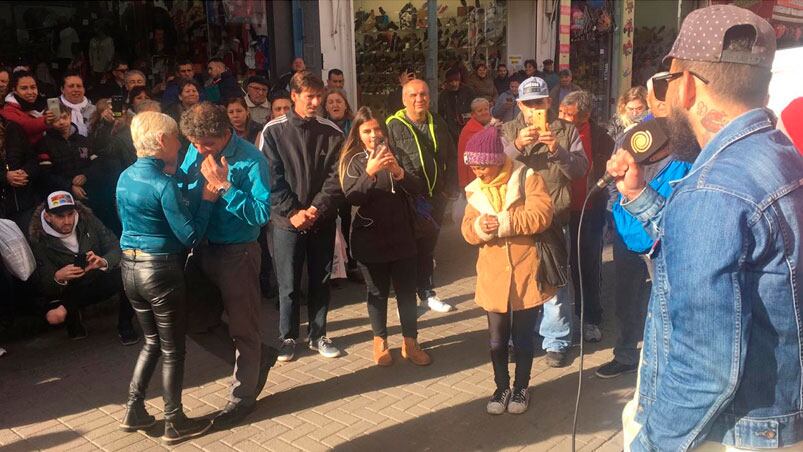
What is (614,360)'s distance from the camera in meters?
4.89

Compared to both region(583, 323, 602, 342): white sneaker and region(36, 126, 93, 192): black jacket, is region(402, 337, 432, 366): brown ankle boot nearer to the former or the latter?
region(583, 323, 602, 342): white sneaker

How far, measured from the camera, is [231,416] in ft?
13.9

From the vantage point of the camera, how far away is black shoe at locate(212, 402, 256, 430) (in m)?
4.22

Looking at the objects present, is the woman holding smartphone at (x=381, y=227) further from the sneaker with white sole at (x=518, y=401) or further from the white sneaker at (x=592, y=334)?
the white sneaker at (x=592, y=334)

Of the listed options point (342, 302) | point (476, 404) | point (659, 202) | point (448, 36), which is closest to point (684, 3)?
point (448, 36)

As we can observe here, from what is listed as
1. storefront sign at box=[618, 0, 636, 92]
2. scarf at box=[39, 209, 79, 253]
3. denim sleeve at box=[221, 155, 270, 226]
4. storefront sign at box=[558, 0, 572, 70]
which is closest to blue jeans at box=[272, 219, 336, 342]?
denim sleeve at box=[221, 155, 270, 226]

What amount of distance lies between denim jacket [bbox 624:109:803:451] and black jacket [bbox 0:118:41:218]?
19.5 feet

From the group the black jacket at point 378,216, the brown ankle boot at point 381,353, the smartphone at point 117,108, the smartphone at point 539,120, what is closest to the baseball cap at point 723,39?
the smartphone at point 539,120

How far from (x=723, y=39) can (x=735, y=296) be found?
61 centimetres

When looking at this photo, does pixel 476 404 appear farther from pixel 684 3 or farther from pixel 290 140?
pixel 684 3

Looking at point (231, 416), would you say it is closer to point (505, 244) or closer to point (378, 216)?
point (378, 216)

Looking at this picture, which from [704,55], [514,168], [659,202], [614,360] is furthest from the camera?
[614,360]

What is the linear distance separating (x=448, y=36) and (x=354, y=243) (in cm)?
925

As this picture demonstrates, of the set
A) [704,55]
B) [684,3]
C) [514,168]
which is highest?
[684,3]
